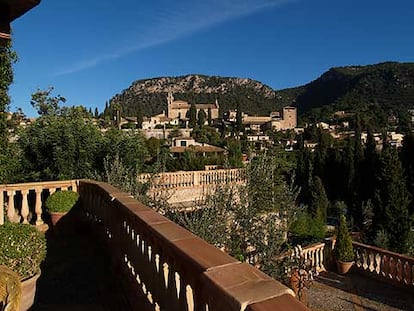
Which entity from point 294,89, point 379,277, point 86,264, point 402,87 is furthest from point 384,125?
point 86,264

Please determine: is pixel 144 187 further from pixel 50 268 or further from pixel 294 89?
pixel 294 89

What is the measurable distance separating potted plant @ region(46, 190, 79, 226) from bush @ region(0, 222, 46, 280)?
7.12ft

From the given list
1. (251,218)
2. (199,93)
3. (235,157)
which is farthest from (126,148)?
(199,93)

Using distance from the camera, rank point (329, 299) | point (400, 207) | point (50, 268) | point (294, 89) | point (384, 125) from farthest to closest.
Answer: point (294, 89), point (384, 125), point (400, 207), point (329, 299), point (50, 268)

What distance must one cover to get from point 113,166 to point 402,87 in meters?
119

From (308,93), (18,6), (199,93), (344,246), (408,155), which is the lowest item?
(344,246)

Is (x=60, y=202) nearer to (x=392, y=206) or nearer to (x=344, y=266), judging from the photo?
(x=344, y=266)

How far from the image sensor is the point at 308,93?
468 ft

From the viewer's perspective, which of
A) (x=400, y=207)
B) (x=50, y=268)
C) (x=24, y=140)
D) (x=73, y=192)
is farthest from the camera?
(x=400, y=207)

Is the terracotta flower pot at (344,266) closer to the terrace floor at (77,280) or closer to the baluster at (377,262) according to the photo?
the baluster at (377,262)

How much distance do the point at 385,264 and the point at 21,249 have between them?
24.9 feet

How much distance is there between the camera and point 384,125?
84.4 meters

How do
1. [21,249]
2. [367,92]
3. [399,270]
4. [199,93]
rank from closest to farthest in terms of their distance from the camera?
[21,249] < [399,270] < [367,92] < [199,93]

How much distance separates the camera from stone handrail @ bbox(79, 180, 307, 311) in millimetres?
1207
